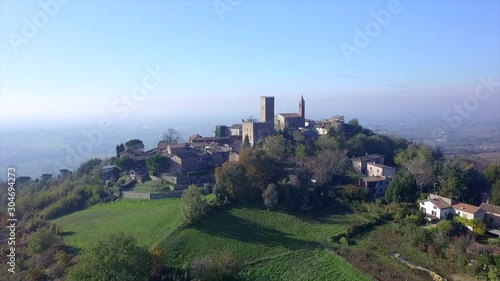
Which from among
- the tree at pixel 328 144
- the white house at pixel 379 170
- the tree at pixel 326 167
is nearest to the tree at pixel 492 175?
the white house at pixel 379 170

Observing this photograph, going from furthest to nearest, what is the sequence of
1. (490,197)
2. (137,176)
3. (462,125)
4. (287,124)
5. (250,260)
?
(462,125), (287,124), (137,176), (490,197), (250,260)

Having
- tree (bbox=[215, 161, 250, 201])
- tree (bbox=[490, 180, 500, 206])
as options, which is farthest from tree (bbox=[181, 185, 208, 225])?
tree (bbox=[490, 180, 500, 206])

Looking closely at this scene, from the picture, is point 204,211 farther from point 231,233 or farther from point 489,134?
point 489,134

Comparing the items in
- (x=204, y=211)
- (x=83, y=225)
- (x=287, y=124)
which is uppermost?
(x=287, y=124)

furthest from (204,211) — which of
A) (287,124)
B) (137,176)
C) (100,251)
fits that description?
(287,124)

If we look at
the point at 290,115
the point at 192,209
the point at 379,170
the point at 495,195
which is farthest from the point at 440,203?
the point at 290,115

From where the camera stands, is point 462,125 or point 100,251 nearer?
point 100,251
